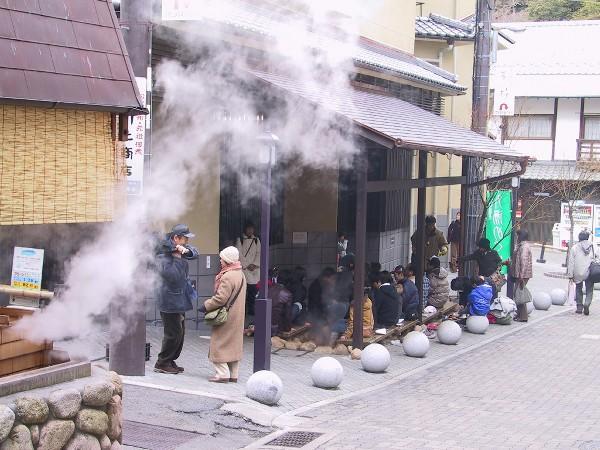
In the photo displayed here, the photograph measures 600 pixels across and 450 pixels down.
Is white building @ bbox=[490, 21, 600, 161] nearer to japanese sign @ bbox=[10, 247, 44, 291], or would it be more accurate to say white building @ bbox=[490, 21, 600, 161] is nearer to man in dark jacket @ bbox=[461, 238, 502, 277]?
man in dark jacket @ bbox=[461, 238, 502, 277]

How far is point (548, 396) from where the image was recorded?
33.7ft

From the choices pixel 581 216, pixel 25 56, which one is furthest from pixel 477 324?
pixel 581 216

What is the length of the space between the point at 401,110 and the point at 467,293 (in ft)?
11.6

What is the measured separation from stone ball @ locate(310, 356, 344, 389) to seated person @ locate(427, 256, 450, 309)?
613 centimetres

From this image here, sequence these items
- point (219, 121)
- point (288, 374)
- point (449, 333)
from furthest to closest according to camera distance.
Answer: point (449, 333) < point (219, 121) < point (288, 374)

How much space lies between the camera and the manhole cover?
23.2ft

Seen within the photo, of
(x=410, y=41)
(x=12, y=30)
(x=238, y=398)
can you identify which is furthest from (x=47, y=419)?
(x=410, y=41)

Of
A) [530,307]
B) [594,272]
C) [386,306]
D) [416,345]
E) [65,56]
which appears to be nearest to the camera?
[65,56]

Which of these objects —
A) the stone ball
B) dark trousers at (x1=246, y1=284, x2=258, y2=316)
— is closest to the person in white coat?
dark trousers at (x1=246, y1=284, x2=258, y2=316)

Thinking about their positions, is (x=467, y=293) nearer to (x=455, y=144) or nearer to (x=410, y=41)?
(x=455, y=144)

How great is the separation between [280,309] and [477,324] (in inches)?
163

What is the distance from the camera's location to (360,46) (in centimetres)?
1614

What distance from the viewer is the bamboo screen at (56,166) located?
18.8ft

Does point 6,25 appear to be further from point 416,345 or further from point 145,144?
point 416,345
